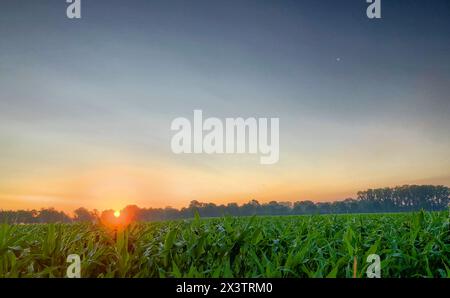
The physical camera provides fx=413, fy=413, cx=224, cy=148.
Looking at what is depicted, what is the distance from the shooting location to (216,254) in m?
3.36

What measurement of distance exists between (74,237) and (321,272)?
2.16 metres

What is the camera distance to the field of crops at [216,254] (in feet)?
10.1

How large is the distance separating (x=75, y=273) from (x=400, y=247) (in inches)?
106

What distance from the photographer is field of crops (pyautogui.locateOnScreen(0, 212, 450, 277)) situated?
3.06 meters

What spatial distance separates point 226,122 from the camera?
2.88 metres

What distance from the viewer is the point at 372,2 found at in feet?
10.1
